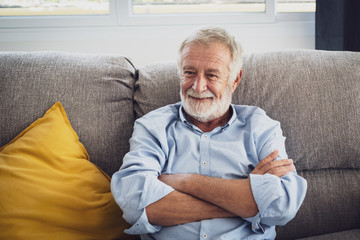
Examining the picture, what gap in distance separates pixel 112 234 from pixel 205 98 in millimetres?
686

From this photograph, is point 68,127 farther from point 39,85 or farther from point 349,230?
point 349,230

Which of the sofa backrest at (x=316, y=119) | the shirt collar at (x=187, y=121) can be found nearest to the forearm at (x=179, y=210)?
the shirt collar at (x=187, y=121)

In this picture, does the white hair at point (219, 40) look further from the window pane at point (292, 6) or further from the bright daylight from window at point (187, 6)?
the window pane at point (292, 6)

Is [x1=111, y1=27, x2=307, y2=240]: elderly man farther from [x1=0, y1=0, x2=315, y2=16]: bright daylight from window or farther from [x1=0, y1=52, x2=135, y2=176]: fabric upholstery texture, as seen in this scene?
[x1=0, y1=0, x2=315, y2=16]: bright daylight from window

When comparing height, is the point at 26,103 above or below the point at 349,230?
above

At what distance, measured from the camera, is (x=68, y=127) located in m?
1.35

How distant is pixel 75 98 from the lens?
1.42 metres

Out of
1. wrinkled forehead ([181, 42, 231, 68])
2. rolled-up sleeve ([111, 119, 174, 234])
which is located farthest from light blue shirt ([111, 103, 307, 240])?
wrinkled forehead ([181, 42, 231, 68])

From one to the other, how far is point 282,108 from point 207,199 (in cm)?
60

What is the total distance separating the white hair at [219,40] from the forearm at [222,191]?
0.47 m

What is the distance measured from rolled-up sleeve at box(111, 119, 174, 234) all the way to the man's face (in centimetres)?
29

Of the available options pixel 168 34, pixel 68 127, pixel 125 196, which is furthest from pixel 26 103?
pixel 168 34

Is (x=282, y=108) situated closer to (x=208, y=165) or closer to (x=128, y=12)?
(x=208, y=165)

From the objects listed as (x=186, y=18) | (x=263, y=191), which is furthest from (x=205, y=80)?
(x=186, y=18)
